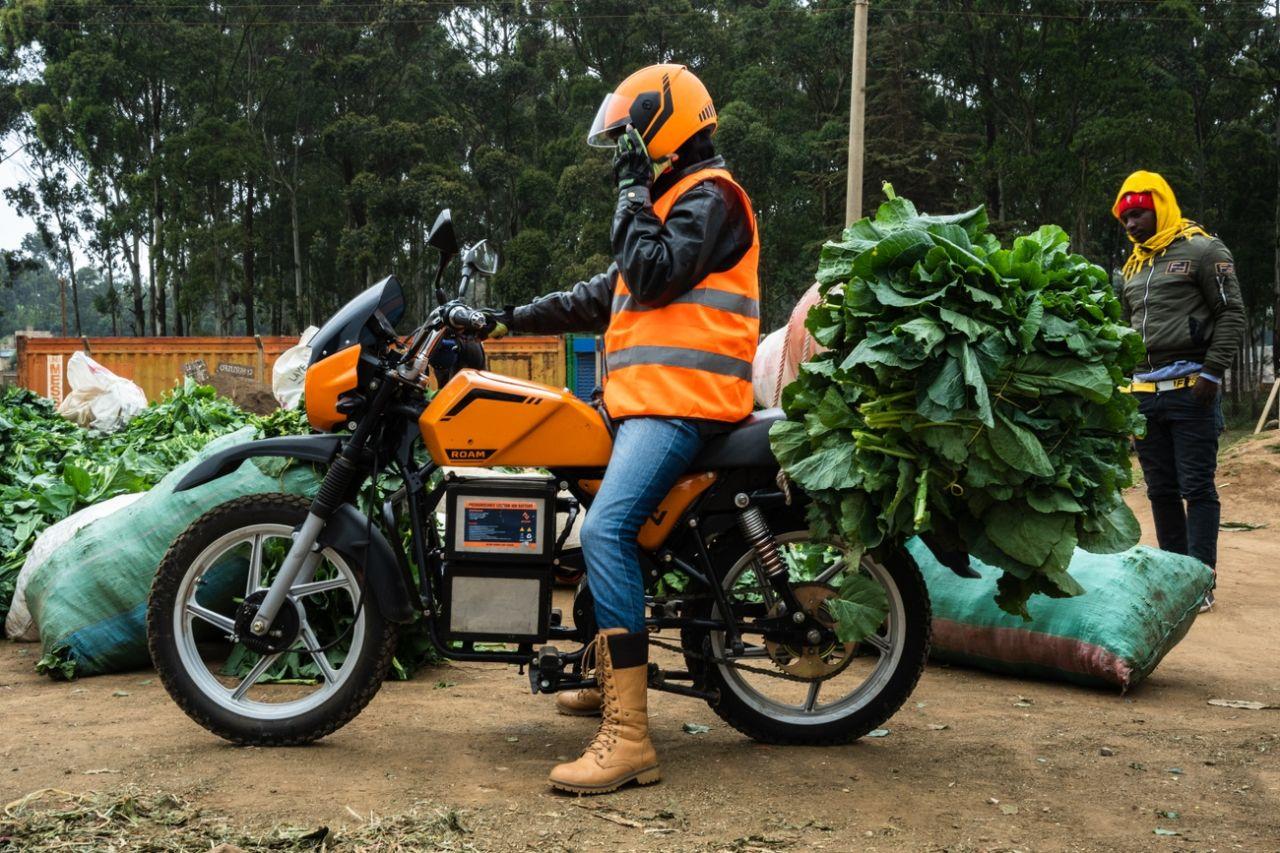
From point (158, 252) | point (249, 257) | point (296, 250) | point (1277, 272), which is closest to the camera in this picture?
point (1277, 272)

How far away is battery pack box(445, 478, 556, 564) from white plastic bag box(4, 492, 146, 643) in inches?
98.1

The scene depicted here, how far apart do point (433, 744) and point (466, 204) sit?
38229 millimetres

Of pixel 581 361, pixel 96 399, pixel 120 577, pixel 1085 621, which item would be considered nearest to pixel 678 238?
pixel 1085 621

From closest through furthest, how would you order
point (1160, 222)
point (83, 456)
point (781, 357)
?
point (1160, 222) < point (781, 357) < point (83, 456)

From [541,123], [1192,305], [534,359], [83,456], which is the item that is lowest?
[83,456]

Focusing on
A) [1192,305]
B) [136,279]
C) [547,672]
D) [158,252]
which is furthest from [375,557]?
[136,279]

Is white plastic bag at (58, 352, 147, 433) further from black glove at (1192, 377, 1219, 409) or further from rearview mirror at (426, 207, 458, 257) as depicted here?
rearview mirror at (426, 207, 458, 257)

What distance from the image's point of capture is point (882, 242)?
394cm

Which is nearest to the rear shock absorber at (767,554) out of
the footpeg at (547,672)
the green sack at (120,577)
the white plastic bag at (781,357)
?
the footpeg at (547,672)

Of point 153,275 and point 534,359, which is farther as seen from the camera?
point 153,275

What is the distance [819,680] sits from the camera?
440 cm

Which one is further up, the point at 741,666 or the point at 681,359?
the point at 681,359

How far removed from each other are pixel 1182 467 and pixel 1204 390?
413mm

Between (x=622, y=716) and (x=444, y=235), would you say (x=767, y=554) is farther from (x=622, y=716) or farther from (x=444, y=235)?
(x=444, y=235)
